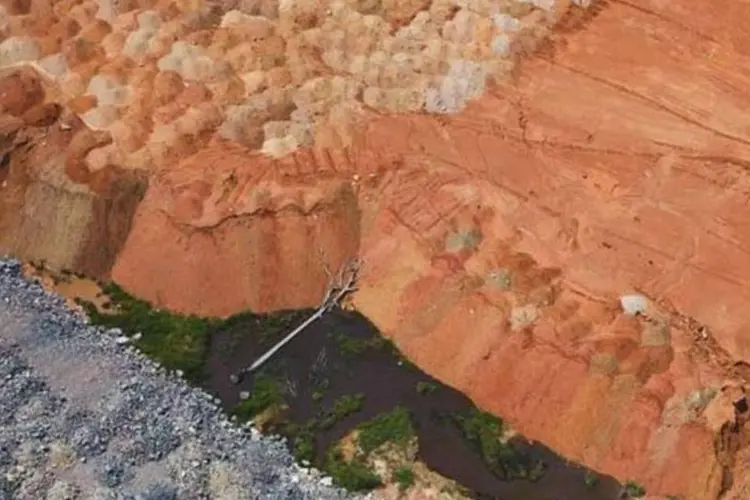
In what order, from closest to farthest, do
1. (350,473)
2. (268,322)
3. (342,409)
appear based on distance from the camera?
(350,473) → (342,409) → (268,322)

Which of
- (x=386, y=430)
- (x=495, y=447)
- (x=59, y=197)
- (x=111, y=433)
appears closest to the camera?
(x=111, y=433)

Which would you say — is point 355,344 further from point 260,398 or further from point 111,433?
point 111,433

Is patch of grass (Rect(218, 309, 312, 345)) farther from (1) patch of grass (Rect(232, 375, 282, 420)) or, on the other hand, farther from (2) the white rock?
(2) the white rock

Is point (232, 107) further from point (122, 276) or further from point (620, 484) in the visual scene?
point (620, 484)

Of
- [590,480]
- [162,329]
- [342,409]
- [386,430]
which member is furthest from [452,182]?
[590,480]

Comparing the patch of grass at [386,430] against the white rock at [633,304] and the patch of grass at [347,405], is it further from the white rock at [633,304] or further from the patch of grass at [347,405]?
the white rock at [633,304]

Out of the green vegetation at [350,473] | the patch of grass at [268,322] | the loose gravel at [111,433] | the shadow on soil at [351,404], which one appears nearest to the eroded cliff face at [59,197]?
the shadow on soil at [351,404]
